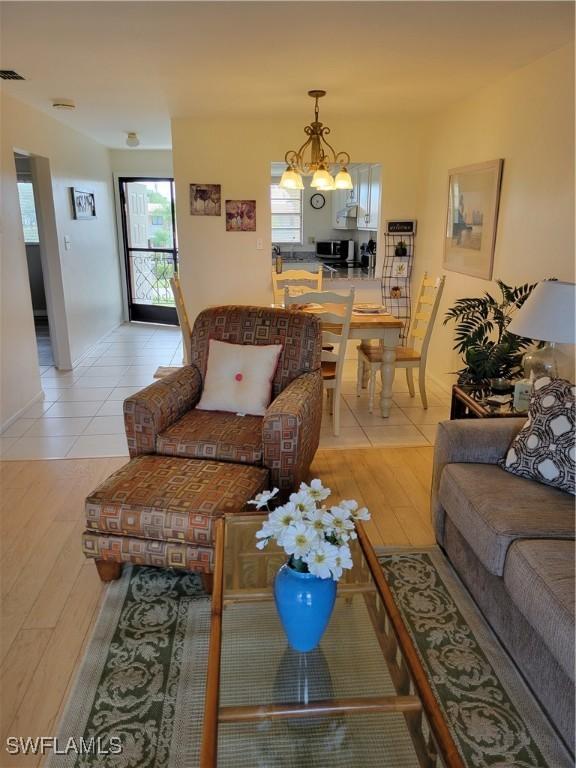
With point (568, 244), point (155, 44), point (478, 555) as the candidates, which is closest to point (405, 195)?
point (568, 244)

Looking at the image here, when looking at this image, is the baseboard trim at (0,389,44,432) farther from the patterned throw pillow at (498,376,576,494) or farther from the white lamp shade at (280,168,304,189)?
the patterned throw pillow at (498,376,576,494)


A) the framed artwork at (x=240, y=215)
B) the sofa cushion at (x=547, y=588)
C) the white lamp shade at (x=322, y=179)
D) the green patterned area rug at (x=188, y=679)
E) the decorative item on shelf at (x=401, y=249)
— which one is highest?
the white lamp shade at (x=322, y=179)

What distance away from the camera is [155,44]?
9.30 ft

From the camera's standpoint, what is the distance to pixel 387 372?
3975mm

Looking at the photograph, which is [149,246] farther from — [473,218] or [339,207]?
[473,218]

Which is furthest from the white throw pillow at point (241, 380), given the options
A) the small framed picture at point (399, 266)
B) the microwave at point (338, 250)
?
the microwave at point (338, 250)

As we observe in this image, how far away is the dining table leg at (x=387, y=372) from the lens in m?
3.96

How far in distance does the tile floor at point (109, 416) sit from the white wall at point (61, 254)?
0.81ft

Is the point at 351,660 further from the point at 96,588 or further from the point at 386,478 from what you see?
the point at 386,478

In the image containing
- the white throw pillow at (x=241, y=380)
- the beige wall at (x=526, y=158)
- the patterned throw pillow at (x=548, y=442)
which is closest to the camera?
the patterned throw pillow at (x=548, y=442)

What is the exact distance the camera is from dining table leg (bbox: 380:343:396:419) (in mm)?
3963

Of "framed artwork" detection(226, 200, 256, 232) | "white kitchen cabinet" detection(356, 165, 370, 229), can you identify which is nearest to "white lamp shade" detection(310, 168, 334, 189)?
"framed artwork" detection(226, 200, 256, 232)

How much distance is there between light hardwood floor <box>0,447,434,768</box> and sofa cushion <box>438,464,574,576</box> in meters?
0.52

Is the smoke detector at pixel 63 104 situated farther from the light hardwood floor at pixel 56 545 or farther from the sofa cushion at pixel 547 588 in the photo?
the sofa cushion at pixel 547 588
